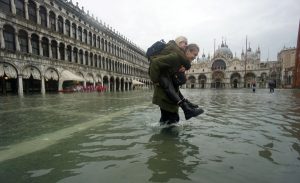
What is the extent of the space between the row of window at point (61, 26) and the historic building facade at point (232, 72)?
6050 cm

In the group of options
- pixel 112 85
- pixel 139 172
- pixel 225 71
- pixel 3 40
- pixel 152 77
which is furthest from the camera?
pixel 225 71

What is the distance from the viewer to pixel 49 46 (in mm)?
26172

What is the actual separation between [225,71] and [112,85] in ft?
213

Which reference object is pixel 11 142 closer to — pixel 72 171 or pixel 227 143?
pixel 72 171

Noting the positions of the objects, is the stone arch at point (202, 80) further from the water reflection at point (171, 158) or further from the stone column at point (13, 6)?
the water reflection at point (171, 158)

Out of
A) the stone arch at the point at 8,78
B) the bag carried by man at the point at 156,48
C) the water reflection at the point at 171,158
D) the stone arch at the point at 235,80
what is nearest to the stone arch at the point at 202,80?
the stone arch at the point at 235,80

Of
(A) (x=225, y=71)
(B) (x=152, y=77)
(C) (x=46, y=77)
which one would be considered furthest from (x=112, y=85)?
(A) (x=225, y=71)

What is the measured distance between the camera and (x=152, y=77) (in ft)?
13.4

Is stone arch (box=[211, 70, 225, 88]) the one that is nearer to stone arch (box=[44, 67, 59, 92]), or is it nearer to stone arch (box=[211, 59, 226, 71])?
stone arch (box=[211, 59, 226, 71])

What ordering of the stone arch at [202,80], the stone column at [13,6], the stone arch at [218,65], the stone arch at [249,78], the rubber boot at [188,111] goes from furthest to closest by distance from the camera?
the stone arch at [202,80] < the stone arch at [218,65] < the stone arch at [249,78] < the stone column at [13,6] < the rubber boot at [188,111]

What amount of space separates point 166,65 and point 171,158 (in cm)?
181

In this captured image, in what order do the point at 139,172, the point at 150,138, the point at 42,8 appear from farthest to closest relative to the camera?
1. the point at 42,8
2. the point at 150,138
3. the point at 139,172

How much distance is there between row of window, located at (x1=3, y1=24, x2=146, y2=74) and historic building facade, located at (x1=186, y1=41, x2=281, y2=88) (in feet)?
207

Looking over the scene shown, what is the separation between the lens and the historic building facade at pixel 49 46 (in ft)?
69.7
